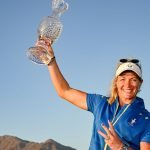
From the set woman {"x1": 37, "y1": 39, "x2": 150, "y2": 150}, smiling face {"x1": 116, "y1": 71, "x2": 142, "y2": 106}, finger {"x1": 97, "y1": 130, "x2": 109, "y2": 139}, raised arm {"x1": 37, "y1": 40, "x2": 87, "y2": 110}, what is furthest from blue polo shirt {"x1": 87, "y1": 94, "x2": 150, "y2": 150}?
raised arm {"x1": 37, "y1": 40, "x2": 87, "y2": 110}

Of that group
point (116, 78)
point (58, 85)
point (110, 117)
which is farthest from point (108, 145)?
point (58, 85)

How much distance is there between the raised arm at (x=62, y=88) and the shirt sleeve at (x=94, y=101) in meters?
0.11

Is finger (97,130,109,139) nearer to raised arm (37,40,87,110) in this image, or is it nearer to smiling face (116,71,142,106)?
smiling face (116,71,142,106)

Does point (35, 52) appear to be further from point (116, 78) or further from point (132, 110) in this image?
point (132, 110)

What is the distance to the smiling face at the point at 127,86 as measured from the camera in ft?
21.1

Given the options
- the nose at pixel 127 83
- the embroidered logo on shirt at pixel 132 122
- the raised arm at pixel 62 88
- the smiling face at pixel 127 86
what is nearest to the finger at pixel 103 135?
the embroidered logo on shirt at pixel 132 122

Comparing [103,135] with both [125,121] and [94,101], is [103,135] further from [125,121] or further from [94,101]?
[94,101]

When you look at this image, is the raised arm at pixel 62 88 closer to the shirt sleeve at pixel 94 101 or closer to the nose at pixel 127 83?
the shirt sleeve at pixel 94 101

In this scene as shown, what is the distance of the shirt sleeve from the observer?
688cm

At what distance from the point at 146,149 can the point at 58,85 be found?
6.91 ft

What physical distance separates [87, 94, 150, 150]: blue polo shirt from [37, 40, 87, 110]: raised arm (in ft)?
1.34

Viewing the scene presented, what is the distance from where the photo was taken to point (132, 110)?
A: 6484 millimetres

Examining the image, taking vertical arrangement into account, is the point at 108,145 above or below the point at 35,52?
below

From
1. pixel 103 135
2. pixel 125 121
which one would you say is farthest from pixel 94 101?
pixel 103 135
